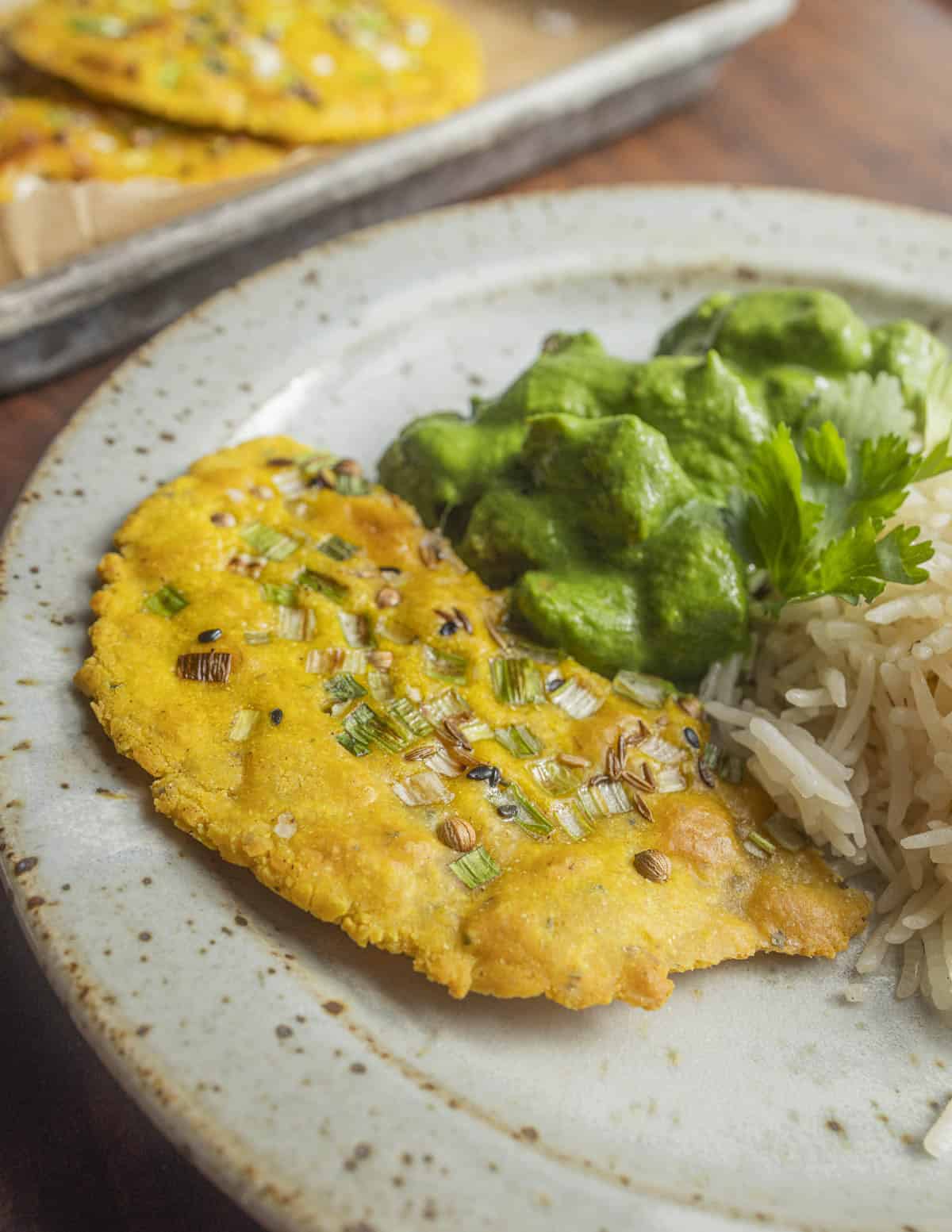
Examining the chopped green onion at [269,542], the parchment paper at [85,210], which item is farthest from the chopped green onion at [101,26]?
the chopped green onion at [269,542]

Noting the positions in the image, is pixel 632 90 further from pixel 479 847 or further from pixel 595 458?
pixel 479 847

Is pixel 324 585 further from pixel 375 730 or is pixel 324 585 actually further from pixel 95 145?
pixel 95 145

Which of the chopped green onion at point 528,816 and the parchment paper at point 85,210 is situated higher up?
the parchment paper at point 85,210

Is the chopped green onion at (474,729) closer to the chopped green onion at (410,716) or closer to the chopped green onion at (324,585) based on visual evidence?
the chopped green onion at (410,716)

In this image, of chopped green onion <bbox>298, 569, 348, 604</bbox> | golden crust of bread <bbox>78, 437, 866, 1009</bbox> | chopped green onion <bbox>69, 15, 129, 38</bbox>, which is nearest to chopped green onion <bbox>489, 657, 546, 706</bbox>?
golden crust of bread <bbox>78, 437, 866, 1009</bbox>

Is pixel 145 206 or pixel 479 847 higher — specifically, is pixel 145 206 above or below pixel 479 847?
above

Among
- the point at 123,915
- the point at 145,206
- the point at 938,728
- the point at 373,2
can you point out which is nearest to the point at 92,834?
the point at 123,915
